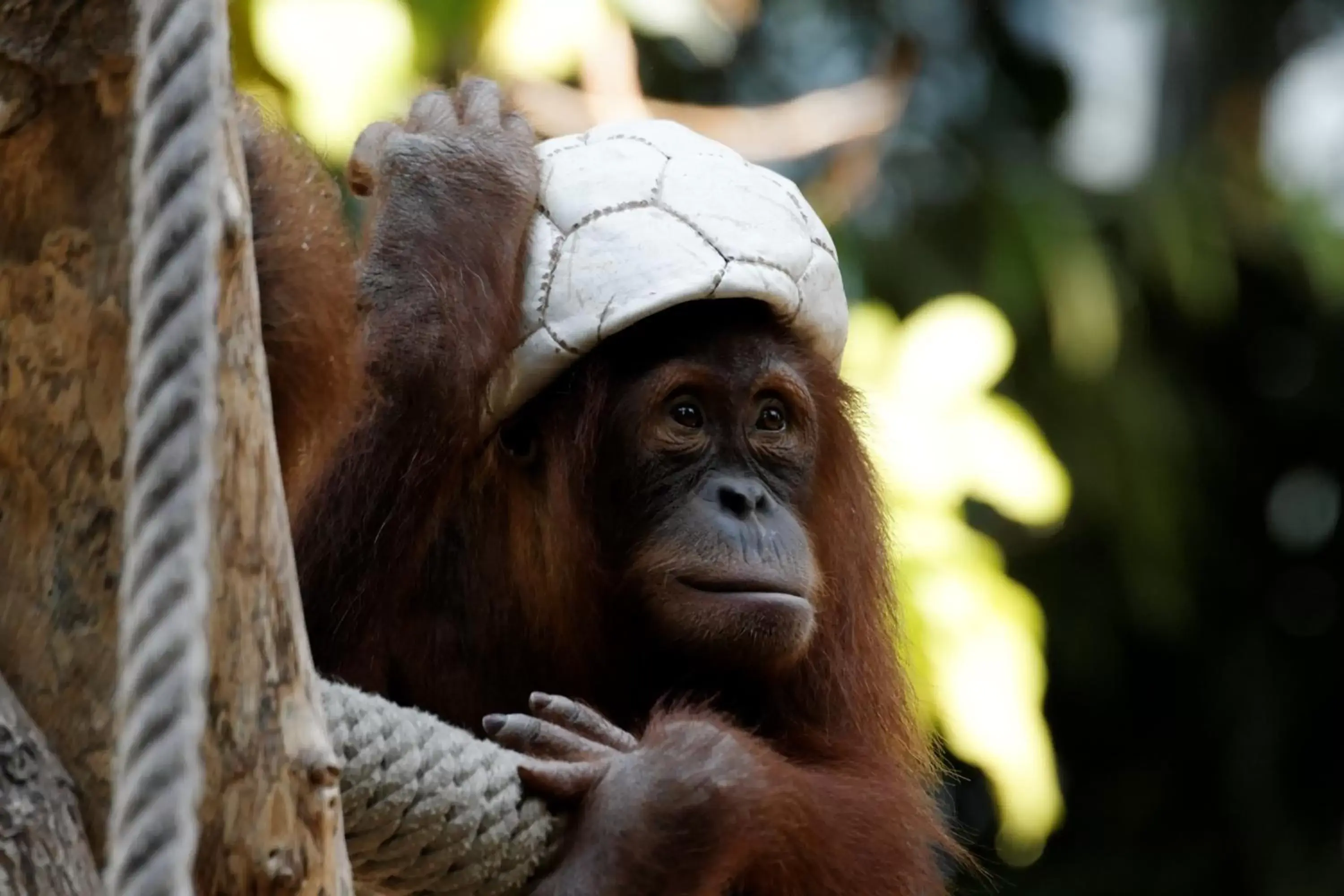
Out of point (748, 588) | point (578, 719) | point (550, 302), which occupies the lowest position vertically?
point (578, 719)

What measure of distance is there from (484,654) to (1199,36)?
5.44 metres

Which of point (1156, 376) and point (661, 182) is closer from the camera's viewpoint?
point (661, 182)

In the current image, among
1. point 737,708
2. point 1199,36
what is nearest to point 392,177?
point 737,708

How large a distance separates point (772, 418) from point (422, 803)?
45.1 inches

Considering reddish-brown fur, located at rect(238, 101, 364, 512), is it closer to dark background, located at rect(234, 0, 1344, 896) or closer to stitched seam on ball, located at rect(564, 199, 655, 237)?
stitched seam on ball, located at rect(564, 199, 655, 237)

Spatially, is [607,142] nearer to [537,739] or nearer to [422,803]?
[537,739]

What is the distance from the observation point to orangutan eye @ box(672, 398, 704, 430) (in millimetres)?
2740

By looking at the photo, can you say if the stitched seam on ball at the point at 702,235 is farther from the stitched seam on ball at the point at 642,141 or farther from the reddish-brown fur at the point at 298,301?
the reddish-brown fur at the point at 298,301

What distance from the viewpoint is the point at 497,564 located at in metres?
2.81

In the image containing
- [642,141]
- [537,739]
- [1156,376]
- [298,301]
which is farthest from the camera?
[1156,376]

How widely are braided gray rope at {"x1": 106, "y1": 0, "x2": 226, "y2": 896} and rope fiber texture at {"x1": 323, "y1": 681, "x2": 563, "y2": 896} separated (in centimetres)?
55

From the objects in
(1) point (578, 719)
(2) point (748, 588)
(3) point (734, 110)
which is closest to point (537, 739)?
(1) point (578, 719)

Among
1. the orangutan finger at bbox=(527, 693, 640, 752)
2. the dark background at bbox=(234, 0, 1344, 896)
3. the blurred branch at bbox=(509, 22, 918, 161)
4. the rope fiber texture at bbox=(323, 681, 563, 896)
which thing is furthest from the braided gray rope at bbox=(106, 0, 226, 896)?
the dark background at bbox=(234, 0, 1344, 896)

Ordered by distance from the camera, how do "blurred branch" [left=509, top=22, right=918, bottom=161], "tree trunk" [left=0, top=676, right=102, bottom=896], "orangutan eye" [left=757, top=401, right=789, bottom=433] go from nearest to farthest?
"tree trunk" [left=0, top=676, right=102, bottom=896]
"orangutan eye" [left=757, top=401, right=789, bottom=433]
"blurred branch" [left=509, top=22, right=918, bottom=161]
